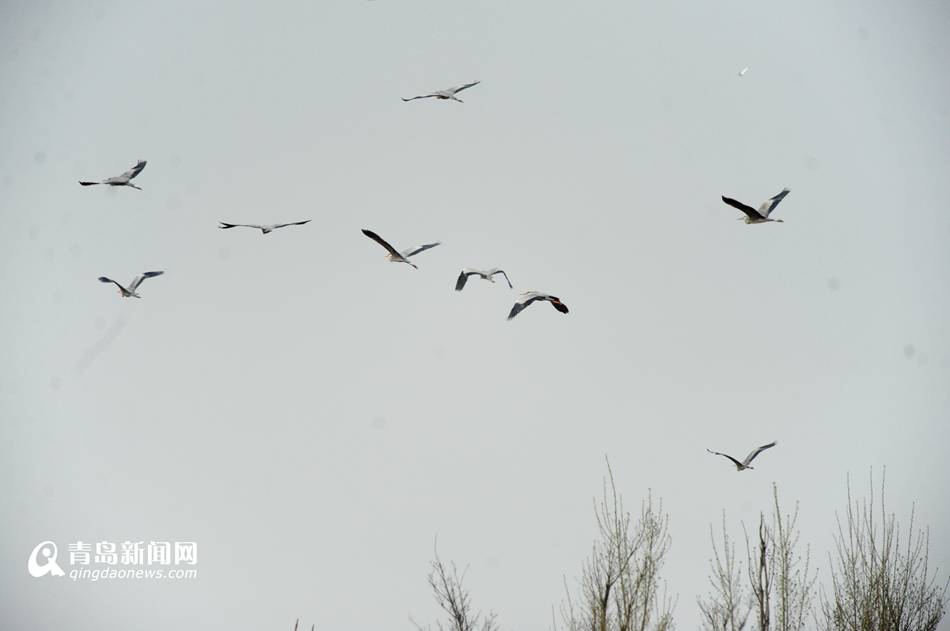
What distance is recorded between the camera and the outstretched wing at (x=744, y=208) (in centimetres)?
1134

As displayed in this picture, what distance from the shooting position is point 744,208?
12.2 meters

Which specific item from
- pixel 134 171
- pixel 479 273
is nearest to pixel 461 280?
pixel 479 273

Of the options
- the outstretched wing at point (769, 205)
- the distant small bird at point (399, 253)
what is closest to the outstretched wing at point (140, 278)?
the distant small bird at point (399, 253)

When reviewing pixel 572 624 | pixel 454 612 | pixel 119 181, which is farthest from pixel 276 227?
pixel 454 612

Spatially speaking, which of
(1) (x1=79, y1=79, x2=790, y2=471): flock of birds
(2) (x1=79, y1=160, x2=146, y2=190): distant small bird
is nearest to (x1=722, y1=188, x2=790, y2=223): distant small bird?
(1) (x1=79, y1=79, x2=790, y2=471): flock of birds

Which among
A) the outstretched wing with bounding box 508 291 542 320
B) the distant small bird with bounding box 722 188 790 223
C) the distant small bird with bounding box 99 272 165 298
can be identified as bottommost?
the distant small bird with bounding box 99 272 165 298

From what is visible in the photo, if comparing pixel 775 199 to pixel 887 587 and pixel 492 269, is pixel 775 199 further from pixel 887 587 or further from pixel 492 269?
pixel 887 587

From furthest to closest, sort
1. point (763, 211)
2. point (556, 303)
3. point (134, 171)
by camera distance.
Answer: point (134, 171) < point (763, 211) < point (556, 303)

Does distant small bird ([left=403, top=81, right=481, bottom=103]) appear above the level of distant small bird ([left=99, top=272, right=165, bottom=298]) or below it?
above

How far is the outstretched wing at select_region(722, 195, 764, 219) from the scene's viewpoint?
37.2 ft

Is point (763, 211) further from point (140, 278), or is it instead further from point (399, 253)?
point (140, 278)

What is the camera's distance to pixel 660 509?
59.4 feet

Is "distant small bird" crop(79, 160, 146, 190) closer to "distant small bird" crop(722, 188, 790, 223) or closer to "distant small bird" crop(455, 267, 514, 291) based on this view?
"distant small bird" crop(455, 267, 514, 291)

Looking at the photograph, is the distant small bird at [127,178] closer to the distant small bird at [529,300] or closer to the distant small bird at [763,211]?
the distant small bird at [529,300]
